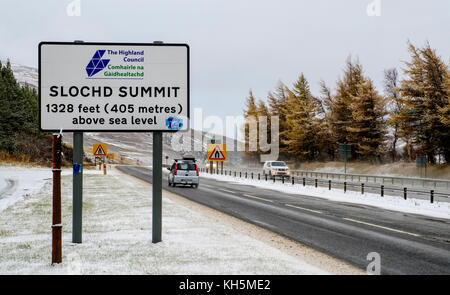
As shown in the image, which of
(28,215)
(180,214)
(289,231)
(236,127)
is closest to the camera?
(289,231)

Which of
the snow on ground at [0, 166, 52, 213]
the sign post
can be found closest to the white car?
the snow on ground at [0, 166, 52, 213]

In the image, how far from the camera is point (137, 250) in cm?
716

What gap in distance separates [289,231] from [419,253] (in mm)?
3445

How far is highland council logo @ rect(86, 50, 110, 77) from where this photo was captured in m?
7.69

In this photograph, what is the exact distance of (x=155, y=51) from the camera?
784 centimetres

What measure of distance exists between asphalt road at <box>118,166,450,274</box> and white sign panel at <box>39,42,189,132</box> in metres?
4.46

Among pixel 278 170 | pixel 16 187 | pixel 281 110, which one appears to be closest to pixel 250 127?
pixel 281 110

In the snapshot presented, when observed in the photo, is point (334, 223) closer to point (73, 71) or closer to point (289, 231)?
point (289, 231)

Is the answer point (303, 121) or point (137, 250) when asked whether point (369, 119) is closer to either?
point (303, 121)

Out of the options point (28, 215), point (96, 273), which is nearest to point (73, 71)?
point (96, 273)

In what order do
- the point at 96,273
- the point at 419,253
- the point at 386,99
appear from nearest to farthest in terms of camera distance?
the point at 96,273
the point at 419,253
the point at 386,99

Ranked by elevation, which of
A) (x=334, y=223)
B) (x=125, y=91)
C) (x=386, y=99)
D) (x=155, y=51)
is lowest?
(x=334, y=223)

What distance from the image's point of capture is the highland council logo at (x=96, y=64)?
769 cm

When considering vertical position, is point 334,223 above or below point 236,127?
below
